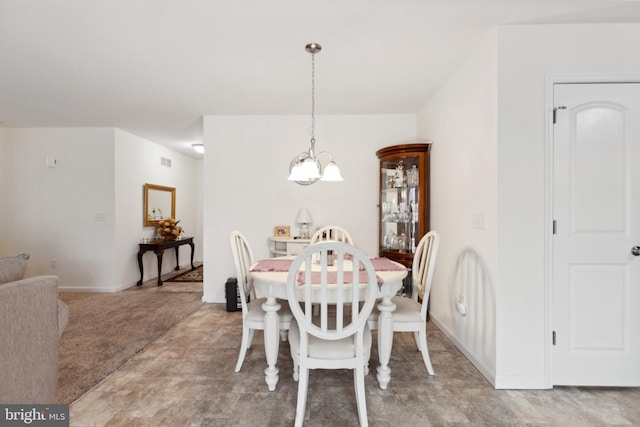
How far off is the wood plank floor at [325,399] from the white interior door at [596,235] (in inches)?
8.7

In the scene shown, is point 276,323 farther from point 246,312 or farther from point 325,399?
point 325,399

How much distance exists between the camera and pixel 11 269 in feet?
4.68

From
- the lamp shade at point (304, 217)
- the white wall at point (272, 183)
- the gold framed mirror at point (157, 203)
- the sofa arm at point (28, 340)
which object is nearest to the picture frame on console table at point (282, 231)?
the white wall at point (272, 183)

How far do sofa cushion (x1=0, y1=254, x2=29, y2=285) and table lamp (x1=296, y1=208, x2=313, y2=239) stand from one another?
96.9 inches

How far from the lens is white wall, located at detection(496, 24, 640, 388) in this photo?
1957 mm

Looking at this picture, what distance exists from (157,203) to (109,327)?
8.59 feet

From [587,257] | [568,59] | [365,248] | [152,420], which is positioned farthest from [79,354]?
[568,59]

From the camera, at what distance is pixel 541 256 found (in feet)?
6.42

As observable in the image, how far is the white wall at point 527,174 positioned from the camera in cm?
196

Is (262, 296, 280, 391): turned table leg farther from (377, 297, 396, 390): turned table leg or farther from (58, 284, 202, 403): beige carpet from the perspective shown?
(58, 284, 202, 403): beige carpet

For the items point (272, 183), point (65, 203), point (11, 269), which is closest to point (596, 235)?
point (272, 183)

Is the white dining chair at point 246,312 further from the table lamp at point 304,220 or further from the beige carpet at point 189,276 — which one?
the beige carpet at point 189,276

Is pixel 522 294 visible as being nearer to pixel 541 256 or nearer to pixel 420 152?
pixel 541 256

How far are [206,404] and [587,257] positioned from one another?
2542 millimetres
